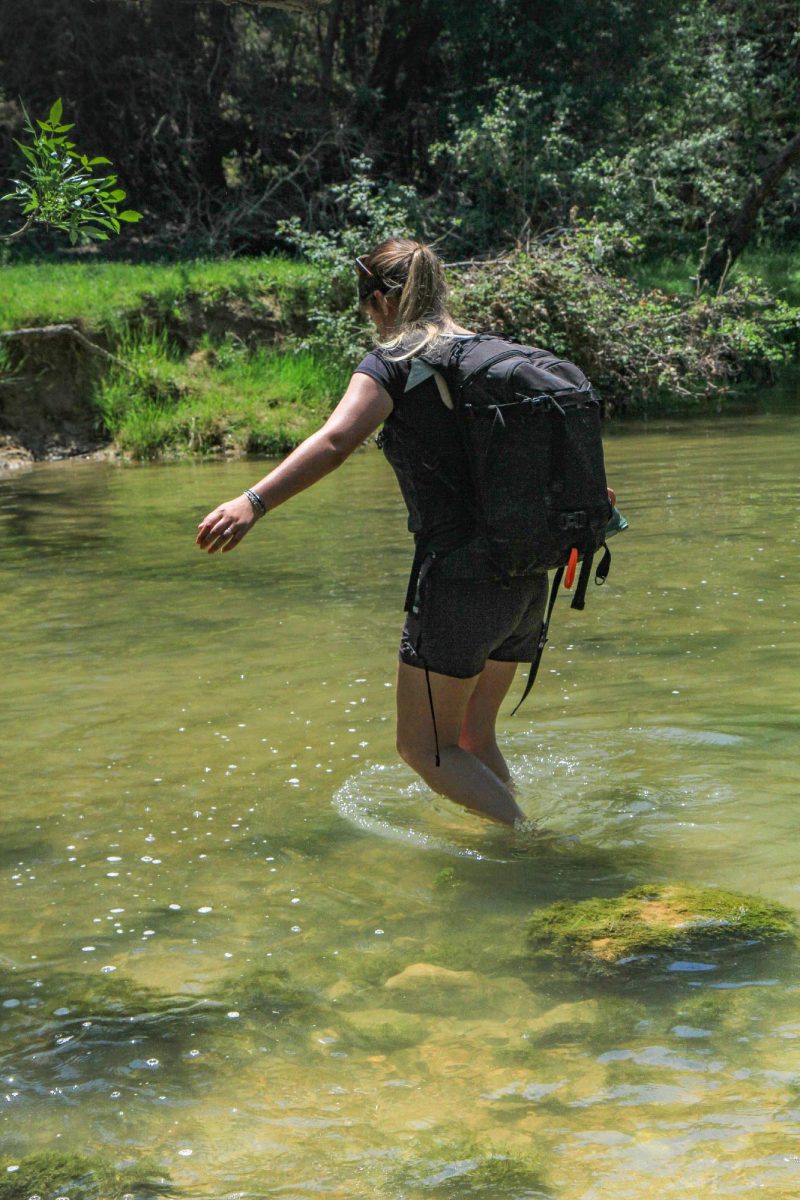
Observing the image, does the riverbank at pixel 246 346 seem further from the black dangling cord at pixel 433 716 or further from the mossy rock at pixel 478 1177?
the mossy rock at pixel 478 1177

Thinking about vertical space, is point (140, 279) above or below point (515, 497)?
above

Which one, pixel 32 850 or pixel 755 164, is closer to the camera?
pixel 32 850

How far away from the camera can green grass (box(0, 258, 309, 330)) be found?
17344 millimetres

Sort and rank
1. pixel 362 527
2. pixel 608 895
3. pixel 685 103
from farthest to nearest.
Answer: pixel 685 103
pixel 362 527
pixel 608 895

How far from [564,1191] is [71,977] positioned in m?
1.69

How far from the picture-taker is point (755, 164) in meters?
24.3

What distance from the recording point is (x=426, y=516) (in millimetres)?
4375

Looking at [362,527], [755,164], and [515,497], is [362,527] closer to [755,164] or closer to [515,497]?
[515,497]

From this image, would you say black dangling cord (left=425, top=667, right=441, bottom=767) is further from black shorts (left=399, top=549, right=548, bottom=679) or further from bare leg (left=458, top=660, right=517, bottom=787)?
bare leg (left=458, top=660, right=517, bottom=787)

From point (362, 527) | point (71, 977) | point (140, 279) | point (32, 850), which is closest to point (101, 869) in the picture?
point (32, 850)

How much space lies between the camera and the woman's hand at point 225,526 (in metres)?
3.94

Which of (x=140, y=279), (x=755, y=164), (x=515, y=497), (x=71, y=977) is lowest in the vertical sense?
(x=71, y=977)

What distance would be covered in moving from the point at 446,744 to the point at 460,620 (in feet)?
1.62

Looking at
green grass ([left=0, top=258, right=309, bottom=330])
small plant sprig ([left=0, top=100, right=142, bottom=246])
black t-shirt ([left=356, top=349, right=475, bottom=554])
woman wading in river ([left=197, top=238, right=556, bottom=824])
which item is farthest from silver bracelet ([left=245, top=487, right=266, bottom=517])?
green grass ([left=0, top=258, right=309, bottom=330])
